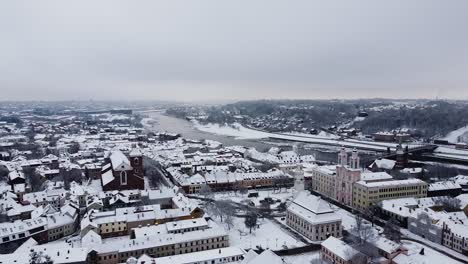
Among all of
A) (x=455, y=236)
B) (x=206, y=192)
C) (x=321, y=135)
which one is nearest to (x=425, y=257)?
(x=455, y=236)

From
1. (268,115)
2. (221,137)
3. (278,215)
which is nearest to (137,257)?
(278,215)

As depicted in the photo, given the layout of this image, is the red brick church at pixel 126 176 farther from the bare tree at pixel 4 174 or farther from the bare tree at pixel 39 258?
the bare tree at pixel 39 258

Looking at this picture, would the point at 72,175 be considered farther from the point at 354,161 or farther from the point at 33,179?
the point at 354,161

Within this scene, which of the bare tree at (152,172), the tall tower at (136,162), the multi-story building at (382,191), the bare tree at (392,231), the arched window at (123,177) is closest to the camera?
the bare tree at (392,231)

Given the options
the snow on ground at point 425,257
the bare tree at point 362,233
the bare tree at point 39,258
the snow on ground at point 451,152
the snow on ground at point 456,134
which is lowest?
the snow on ground at point 451,152

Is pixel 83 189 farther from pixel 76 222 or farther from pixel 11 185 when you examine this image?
pixel 11 185

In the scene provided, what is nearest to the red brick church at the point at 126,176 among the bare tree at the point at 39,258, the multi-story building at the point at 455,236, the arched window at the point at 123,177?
the arched window at the point at 123,177
